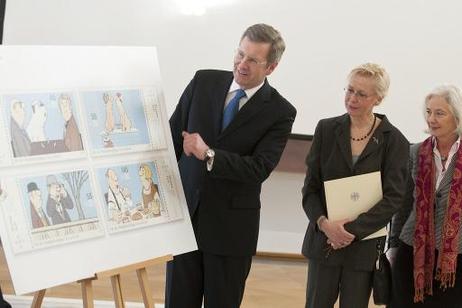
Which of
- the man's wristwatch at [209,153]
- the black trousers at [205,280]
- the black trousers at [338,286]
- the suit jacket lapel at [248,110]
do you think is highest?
the suit jacket lapel at [248,110]

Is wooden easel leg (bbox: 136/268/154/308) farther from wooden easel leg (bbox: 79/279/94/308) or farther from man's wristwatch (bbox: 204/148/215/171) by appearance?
man's wristwatch (bbox: 204/148/215/171)

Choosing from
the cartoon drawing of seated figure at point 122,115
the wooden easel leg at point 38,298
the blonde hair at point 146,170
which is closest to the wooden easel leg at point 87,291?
the wooden easel leg at point 38,298

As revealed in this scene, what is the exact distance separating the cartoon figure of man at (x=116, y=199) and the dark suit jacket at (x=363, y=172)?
2.50ft

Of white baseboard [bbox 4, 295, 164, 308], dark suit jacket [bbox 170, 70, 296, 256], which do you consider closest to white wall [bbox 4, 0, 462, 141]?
white baseboard [bbox 4, 295, 164, 308]

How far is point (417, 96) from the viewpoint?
14.4 ft

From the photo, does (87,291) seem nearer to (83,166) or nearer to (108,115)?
(83,166)

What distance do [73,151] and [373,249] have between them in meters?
1.24

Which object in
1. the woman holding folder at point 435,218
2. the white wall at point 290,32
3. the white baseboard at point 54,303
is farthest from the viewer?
the white wall at point 290,32

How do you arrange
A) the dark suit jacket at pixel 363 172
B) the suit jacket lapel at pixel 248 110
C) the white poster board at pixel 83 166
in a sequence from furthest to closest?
the dark suit jacket at pixel 363 172 → the suit jacket lapel at pixel 248 110 → the white poster board at pixel 83 166

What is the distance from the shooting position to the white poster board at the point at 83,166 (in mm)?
2051

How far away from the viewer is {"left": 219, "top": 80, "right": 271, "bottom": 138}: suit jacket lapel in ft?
7.88

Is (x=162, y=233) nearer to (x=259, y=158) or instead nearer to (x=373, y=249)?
(x=259, y=158)

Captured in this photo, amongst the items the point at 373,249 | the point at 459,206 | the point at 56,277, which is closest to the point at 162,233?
the point at 56,277

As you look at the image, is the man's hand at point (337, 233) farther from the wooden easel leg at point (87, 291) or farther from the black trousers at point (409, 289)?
the wooden easel leg at point (87, 291)
